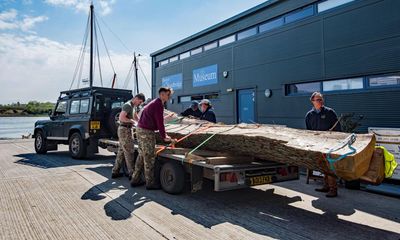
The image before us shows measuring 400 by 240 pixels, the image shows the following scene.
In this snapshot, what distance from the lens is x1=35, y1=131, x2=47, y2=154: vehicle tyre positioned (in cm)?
Result: 1053

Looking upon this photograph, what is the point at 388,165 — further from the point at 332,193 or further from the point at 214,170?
the point at 214,170

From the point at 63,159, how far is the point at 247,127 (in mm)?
6854

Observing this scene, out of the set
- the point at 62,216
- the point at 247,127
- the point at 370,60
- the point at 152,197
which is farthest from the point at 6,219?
the point at 370,60

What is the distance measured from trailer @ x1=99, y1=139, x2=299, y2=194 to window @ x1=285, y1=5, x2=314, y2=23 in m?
7.02

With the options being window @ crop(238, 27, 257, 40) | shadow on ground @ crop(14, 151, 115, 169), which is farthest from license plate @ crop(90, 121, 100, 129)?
window @ crop(238, 27, 257, 40)

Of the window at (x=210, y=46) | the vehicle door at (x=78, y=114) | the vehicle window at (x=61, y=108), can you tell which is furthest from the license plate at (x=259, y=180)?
the window at (x=210, y=46)

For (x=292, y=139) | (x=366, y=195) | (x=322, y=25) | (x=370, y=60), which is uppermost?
(x=322, y=25)

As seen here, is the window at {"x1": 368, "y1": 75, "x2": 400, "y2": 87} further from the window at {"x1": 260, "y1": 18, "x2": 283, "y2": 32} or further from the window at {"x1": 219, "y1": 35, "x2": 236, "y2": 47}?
Result: the window at {"x1": 219, "y1": 35, "x2": 236, "y2": 47}

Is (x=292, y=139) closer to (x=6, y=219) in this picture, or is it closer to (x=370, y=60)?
(x=6, y=219)

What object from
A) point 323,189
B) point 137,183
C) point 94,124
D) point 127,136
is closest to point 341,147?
point 323,189

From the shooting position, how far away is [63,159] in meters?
9.34

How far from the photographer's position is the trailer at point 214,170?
427cm

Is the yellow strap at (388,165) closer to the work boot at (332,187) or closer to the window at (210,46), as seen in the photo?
the work boot at (332,187)

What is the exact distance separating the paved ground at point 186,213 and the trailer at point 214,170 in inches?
12.0
